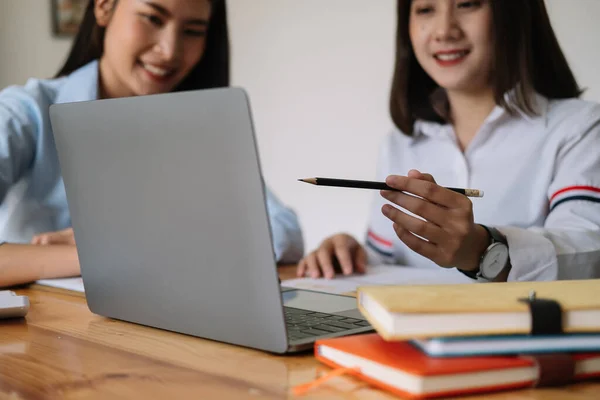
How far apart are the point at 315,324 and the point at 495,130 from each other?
2.90 feet

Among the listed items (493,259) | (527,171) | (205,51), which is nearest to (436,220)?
(493,259)

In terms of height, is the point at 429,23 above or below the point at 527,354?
above

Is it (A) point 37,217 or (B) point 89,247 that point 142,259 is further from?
(A) point 37,217

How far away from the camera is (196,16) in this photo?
144 centimetres

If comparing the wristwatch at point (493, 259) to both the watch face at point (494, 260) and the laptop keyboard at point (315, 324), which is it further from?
the laptop keyboard at point (315, 324)

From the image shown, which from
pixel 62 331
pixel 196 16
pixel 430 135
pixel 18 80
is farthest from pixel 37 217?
Result: pixel 18 80

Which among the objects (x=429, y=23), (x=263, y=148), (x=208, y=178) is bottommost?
(x=263, y=148)

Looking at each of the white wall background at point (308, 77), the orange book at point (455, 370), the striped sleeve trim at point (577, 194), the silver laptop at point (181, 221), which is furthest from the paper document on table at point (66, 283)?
the white wall background at point (308, 77)

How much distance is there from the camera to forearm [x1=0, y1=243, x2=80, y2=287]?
40.1 inches

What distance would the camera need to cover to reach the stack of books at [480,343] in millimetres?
439

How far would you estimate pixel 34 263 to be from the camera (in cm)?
104

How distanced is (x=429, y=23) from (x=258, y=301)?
1021 mm

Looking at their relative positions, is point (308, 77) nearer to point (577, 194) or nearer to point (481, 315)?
point (577, 194)

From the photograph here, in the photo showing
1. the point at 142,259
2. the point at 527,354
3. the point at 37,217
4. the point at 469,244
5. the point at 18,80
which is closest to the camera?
the point at 527,354
